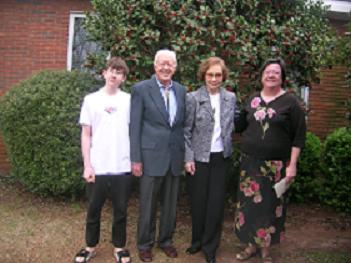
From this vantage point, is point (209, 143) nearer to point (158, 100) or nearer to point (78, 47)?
point (158, 100)

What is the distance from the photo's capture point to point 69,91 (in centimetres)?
593

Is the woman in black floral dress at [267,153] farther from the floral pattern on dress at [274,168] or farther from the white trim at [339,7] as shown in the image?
the white trim at [339,7]

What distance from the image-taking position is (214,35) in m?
5.11

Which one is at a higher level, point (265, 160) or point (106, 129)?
point (106, 129)

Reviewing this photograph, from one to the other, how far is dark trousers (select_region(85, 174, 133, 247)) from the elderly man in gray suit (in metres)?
0.17

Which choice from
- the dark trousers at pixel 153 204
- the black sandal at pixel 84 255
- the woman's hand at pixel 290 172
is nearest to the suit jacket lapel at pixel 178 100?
the dark trousers at pixel 153 204

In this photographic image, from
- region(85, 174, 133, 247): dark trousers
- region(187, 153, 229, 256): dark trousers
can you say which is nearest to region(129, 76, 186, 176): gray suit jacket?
region(85, 174, 133, 247): dark trousers

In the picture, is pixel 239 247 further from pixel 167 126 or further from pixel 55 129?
pixel 55 129

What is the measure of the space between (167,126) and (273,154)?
1.00 metres

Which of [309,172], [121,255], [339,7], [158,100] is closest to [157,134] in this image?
[158,100]

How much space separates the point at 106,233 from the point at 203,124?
1883 millimetres

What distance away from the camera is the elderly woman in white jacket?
4305mm

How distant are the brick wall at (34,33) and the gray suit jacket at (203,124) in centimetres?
413

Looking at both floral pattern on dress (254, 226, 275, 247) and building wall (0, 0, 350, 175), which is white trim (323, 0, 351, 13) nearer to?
building wall (0, 0, 350, 175)
